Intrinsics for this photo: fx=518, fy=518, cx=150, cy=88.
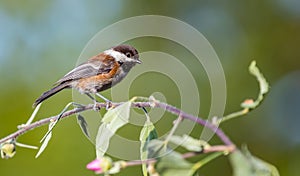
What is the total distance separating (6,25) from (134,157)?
14.0ft

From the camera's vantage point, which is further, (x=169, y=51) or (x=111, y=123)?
(x=169, y=51)

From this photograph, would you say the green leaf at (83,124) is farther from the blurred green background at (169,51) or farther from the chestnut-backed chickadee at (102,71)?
the blurred green background at (169,51)

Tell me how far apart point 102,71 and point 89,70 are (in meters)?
0.04

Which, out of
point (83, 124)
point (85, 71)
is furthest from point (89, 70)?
point (83, 124)

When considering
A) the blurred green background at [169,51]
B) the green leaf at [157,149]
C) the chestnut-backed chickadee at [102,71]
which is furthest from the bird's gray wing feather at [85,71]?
the blurred green background at [169,51]

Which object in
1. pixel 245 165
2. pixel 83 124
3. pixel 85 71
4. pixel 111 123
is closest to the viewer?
pixel 245 165

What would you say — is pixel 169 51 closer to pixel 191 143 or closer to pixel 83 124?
pixel 83 124

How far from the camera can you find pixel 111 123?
578 mm

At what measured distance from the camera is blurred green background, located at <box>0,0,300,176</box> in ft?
11.5

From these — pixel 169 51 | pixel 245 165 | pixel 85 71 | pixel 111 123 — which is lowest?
pixel 245 165

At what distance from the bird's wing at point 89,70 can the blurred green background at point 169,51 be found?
2207 mm

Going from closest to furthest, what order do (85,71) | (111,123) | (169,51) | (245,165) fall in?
(245,165) < (111,123) < (85,71) < (169,51)

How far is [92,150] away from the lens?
10.5ft

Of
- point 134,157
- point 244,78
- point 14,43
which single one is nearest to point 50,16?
point 14,43
